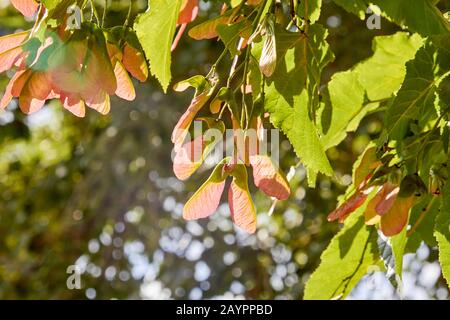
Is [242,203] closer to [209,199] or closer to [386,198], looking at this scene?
[209,199]

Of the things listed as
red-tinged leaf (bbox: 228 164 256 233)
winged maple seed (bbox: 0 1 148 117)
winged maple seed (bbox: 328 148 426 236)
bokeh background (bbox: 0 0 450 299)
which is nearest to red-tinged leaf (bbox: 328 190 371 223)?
winged maple seed (bbox: 328 148 426 236)

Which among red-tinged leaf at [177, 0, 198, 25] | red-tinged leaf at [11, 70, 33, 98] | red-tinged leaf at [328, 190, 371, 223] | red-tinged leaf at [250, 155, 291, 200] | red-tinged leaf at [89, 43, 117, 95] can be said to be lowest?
red-tinged leaf at [328, 190, 371, 223]

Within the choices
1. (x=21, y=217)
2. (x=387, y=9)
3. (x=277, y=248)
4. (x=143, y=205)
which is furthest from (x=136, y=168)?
(x=387, y=9)

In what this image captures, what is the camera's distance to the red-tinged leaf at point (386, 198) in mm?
752

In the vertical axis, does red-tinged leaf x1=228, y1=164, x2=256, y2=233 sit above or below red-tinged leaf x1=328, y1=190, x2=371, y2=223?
above

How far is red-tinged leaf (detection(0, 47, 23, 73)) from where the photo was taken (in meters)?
0.68

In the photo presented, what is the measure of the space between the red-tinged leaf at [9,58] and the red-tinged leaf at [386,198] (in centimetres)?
33

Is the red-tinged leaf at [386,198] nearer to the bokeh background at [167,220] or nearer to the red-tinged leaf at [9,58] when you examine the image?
the red-tinged leaf at [9,58]

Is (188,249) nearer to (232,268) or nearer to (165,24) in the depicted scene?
(232,268)

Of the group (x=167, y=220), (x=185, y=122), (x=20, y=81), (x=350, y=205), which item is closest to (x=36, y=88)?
(x=20, y=81)

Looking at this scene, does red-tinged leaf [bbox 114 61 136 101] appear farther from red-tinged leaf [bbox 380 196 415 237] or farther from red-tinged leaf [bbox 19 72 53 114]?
red-tinged leaf [bbox 380 196 415 237]

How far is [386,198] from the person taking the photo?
760 mm

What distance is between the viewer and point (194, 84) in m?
0.69

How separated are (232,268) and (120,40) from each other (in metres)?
1.82
